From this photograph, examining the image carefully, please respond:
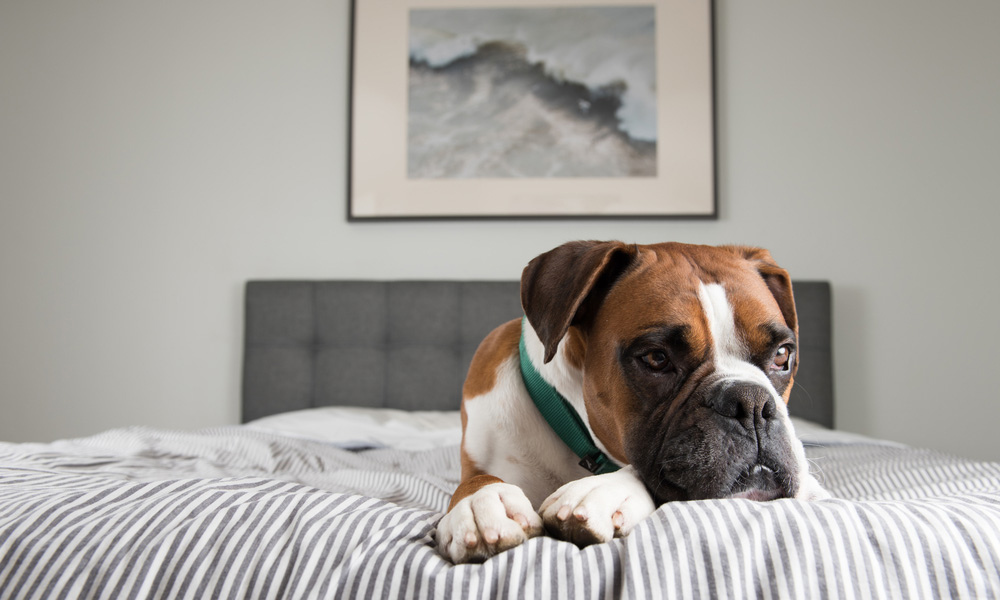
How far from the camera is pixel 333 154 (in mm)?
3016

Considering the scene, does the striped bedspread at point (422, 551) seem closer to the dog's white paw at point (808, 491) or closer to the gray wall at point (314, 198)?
the dog's white paw at point (808, 491)

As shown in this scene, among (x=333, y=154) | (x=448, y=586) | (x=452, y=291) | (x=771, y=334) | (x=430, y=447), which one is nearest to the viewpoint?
(x=448, y=586)

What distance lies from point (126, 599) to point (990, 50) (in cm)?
385

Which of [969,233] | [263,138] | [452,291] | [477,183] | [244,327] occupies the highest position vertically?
[263,138]

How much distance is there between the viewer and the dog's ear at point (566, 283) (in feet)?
2.94

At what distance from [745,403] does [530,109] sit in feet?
8.06

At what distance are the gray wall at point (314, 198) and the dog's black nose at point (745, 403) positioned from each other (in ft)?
7.14

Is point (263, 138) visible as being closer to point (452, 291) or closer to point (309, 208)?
point (309, 208)

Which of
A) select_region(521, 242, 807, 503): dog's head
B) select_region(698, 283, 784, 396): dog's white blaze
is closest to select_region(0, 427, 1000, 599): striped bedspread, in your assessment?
select_region(521, 242, 807, 503): dog's head

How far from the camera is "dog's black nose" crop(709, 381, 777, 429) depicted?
77cm

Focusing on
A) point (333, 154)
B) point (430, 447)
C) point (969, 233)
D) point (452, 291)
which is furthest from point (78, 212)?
point (969, 233)

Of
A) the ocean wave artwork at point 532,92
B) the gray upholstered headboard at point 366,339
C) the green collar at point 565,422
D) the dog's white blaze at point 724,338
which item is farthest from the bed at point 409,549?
the ocean wave artwork at point 532,92

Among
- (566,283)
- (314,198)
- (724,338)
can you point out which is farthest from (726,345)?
(314,198)

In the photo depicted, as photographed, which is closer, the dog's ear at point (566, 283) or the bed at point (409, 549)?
the bed at point (409, 549)
